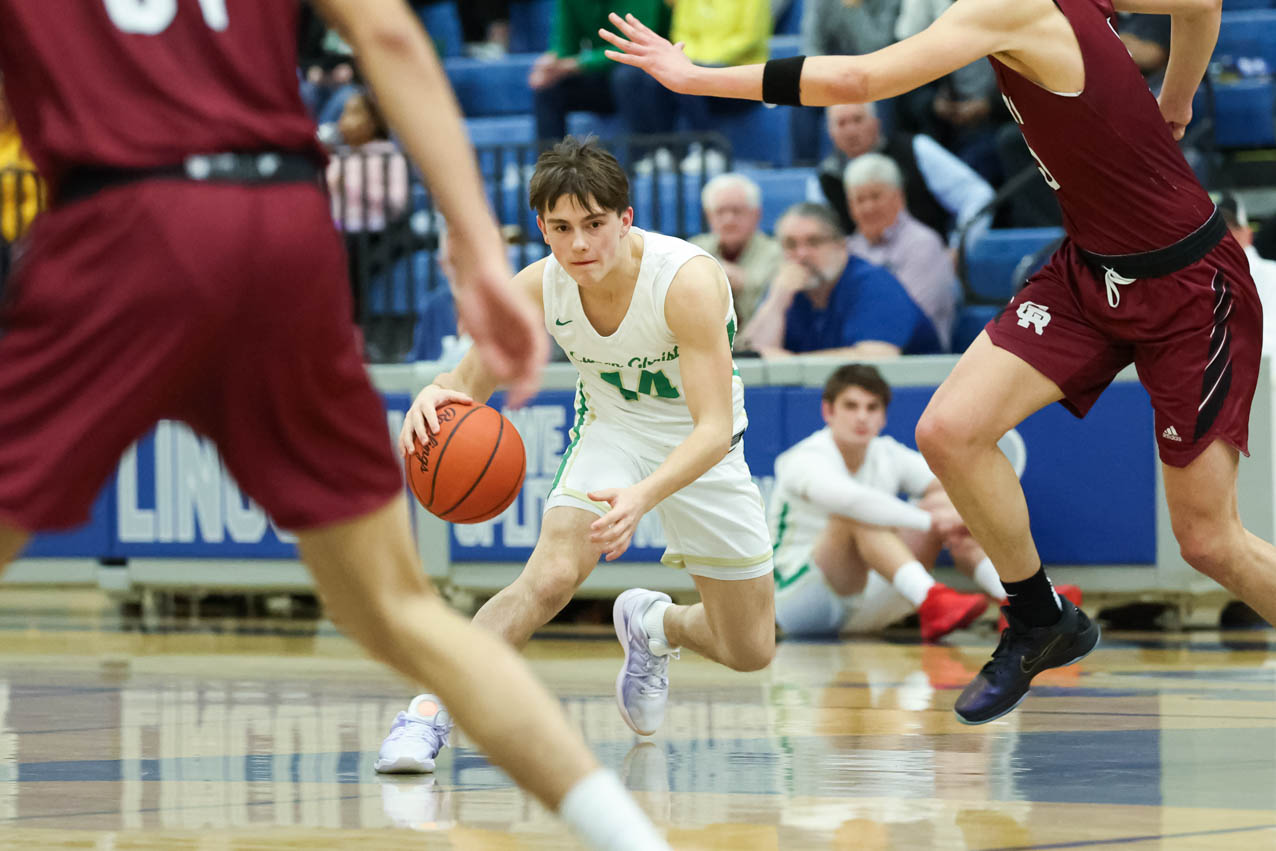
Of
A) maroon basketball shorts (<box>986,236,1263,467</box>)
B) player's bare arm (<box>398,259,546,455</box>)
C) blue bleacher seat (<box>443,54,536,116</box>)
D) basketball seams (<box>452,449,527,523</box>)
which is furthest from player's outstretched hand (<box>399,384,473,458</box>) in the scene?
blue bleacher seat (<box>443,54,536,116</box>)

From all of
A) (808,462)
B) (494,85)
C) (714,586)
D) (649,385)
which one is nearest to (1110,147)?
(649,385)

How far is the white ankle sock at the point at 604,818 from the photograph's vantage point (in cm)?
274

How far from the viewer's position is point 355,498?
9.24 feet

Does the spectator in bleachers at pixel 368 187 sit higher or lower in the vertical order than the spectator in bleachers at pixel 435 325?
higher

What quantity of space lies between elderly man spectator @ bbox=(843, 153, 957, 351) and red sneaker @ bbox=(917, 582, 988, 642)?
1912mm

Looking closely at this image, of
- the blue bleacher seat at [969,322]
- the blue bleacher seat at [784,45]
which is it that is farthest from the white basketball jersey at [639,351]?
the blue bleacher seat at [784,45]

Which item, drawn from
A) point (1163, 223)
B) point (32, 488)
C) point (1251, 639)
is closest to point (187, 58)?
point (32, 488)

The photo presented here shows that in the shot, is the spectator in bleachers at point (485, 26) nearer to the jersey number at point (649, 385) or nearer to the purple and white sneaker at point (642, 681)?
the jersey number at point (649, 385)

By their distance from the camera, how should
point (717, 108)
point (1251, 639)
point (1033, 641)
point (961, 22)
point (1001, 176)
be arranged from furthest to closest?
point (717, 108) → point (1001, 176) → point (1251, 639) → point (1033, 641) → point (961, 22)

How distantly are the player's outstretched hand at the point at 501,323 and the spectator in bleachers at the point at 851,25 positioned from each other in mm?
9874

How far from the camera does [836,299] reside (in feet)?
34.4

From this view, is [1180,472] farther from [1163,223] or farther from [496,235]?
[496,235]

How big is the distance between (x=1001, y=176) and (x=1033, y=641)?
6.99 m

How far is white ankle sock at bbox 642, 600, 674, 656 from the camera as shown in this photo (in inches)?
239
